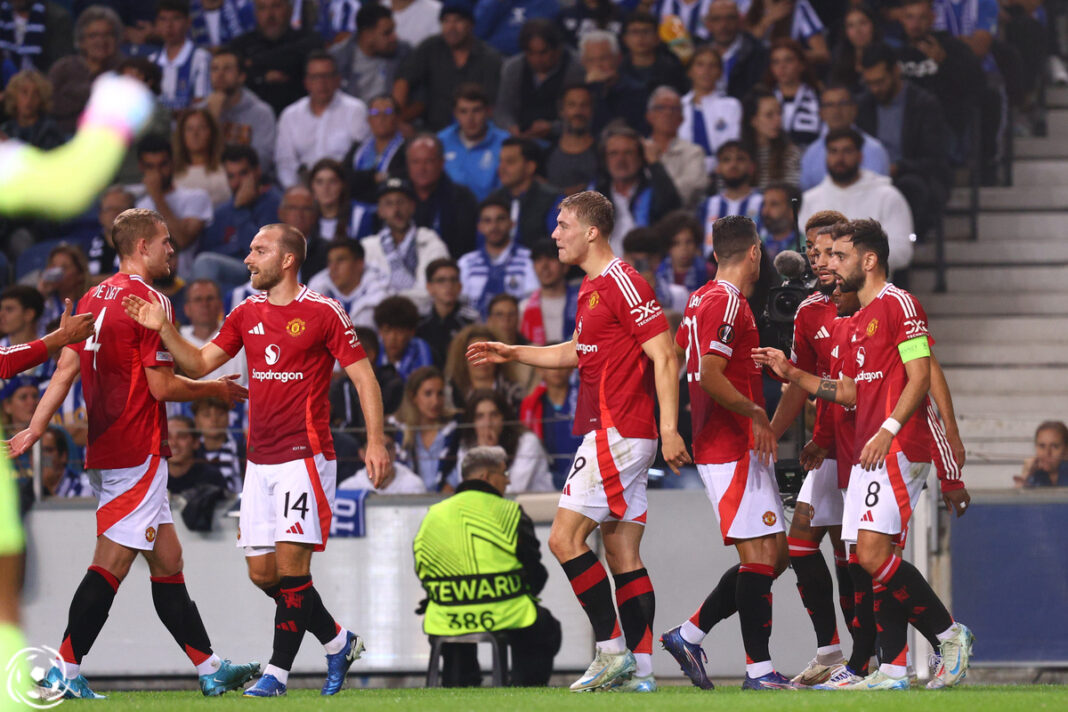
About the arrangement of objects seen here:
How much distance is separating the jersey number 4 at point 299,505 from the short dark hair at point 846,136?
6.54 m

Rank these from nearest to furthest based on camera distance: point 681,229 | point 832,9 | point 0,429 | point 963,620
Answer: point 963,620
point 0,429
point 681,229
point 832,9

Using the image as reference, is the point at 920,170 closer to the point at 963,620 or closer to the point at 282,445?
the point at 963,620

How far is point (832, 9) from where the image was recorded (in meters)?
14.9

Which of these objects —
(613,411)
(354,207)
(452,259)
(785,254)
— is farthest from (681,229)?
(613,411)

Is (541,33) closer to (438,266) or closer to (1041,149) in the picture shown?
(438,266)

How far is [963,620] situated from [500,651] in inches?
117

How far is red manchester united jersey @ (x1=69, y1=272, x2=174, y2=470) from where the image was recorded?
736cm

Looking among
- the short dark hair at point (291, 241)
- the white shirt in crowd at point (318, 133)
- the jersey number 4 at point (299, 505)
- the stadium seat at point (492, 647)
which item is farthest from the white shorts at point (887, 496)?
the white shirt in crowd at point (318, 133)

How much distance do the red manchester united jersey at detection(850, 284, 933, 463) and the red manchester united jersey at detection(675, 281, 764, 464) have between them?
1.66 feet

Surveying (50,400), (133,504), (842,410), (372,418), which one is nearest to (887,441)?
Answer: (842,410)

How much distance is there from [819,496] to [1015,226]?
698 cm

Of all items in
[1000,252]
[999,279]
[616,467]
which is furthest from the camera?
[1000,252]

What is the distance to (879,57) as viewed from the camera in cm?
1307

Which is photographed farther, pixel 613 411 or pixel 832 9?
pixel 832 9
